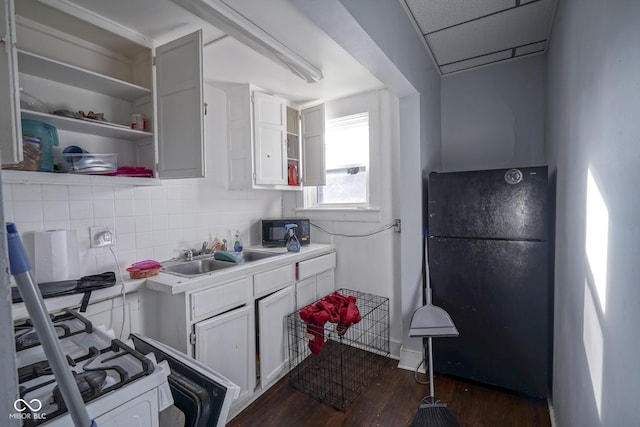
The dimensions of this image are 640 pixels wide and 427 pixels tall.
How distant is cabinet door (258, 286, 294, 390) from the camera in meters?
2.02

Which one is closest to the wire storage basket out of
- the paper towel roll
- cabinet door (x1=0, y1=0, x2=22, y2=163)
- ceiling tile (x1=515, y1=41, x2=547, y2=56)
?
the paper towel roll

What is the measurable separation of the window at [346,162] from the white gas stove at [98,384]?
7.09 ft

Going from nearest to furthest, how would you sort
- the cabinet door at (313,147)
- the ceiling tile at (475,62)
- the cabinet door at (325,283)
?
the ceiling tile at (475,62) < the cabinet door at (325,283) < the cabinet door at (313,147)

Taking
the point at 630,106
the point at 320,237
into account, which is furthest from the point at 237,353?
the point at 630,106

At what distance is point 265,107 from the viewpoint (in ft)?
8.29

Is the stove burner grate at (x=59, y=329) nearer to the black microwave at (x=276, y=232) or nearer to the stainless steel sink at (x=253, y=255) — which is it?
the stainless steel sink at (x=253, y=255)

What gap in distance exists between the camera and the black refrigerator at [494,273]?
1833 mm

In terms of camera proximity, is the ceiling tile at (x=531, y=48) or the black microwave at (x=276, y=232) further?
the black microwave at (x=276, y=232)

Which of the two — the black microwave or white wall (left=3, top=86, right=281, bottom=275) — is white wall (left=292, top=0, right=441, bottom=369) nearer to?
the black microwave

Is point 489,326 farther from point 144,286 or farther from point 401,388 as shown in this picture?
point 144,286

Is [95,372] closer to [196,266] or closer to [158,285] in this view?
[158,285]

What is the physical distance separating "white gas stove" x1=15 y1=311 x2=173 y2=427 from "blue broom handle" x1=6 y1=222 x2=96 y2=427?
0.30 m

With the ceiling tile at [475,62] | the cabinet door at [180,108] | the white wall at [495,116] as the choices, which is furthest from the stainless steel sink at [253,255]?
the ceiling tile at [475,62]

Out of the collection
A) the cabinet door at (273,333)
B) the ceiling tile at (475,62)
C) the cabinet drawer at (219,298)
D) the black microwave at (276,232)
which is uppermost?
the ceiling tile at (475,62)
